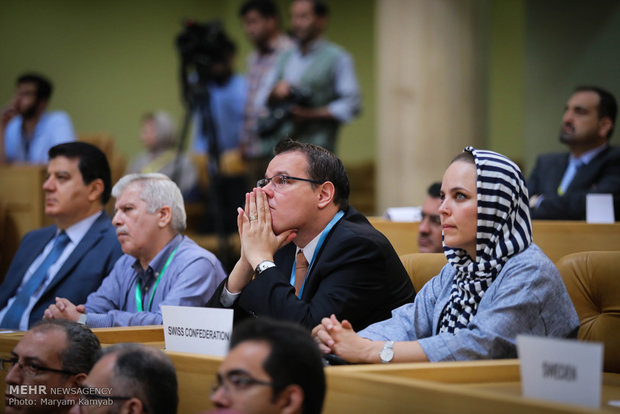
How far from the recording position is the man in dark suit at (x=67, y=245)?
3490mm

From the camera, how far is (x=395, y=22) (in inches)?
209

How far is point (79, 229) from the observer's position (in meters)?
3.71

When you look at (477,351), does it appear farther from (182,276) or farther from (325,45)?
(325,45)

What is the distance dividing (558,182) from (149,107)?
5933 mm

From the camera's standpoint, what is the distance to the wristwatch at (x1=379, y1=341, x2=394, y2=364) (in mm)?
2088

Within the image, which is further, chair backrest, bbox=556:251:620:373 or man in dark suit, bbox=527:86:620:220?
man in dark suit, bbox=527:86:620:220

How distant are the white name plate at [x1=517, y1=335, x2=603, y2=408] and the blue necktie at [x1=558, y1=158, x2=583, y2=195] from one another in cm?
281

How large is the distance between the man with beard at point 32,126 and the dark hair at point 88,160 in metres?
2.07

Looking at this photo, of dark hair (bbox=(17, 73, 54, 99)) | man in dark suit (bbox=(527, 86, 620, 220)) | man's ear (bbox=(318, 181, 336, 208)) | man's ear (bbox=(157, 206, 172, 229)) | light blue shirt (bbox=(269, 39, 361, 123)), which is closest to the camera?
man's ear (bbox=(318, 181, 336, 208))

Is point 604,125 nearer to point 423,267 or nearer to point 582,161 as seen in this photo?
point 582,161

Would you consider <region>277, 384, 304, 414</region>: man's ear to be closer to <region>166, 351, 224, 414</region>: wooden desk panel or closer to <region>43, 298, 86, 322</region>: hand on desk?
<region>166, 351, 224, 414</region>: wooden desk panel

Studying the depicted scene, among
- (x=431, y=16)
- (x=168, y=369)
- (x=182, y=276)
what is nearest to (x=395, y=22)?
(x=431, y=16)

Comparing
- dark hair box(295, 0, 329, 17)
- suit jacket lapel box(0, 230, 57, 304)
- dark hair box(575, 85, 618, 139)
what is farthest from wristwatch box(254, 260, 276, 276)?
dark hair box(295, 0, 329, 17)

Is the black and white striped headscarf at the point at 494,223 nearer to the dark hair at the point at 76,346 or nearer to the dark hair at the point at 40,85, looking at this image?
the dark hair at the point at 76,346
